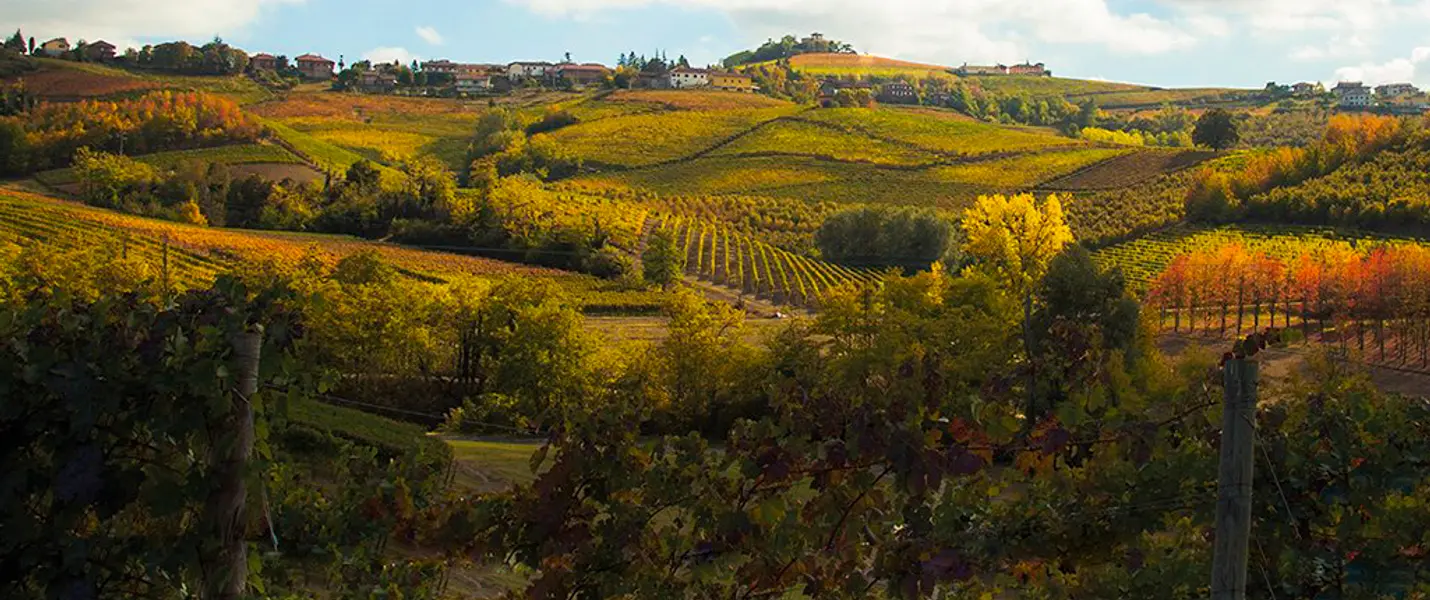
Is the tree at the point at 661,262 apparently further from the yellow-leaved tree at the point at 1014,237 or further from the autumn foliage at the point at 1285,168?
the autumn foliage at the point at 1285,168

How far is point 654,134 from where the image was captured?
127938mm

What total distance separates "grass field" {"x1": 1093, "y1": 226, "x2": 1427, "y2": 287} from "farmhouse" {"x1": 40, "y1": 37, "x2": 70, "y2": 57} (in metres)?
133

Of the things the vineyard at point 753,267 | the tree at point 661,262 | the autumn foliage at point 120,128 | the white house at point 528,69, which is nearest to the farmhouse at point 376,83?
the white house at point 528,69

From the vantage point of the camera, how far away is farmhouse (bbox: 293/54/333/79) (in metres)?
164

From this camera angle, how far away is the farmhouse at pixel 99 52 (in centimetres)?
14288

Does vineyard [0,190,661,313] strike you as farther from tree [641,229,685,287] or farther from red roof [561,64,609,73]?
red roof [561,64,609,73]

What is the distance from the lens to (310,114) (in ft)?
431

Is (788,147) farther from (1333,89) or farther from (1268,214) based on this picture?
(1333,89)

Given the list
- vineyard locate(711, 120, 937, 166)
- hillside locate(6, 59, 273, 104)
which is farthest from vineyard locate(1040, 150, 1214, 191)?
hillside locate(6, 59, 273, 104)

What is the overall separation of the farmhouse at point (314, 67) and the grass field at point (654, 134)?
51325 mm

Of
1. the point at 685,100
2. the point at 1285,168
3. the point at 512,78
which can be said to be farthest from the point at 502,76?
the point at 1285,168

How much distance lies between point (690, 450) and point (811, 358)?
26.9 meters

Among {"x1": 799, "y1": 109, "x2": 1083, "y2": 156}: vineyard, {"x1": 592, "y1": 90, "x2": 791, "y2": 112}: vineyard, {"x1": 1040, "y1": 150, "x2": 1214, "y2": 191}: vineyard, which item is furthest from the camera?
{"x1": 592, "y1": 90, "x2": 791, "y2": 112}: vineyard

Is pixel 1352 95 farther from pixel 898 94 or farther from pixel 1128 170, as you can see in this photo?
pixel 1128 170
